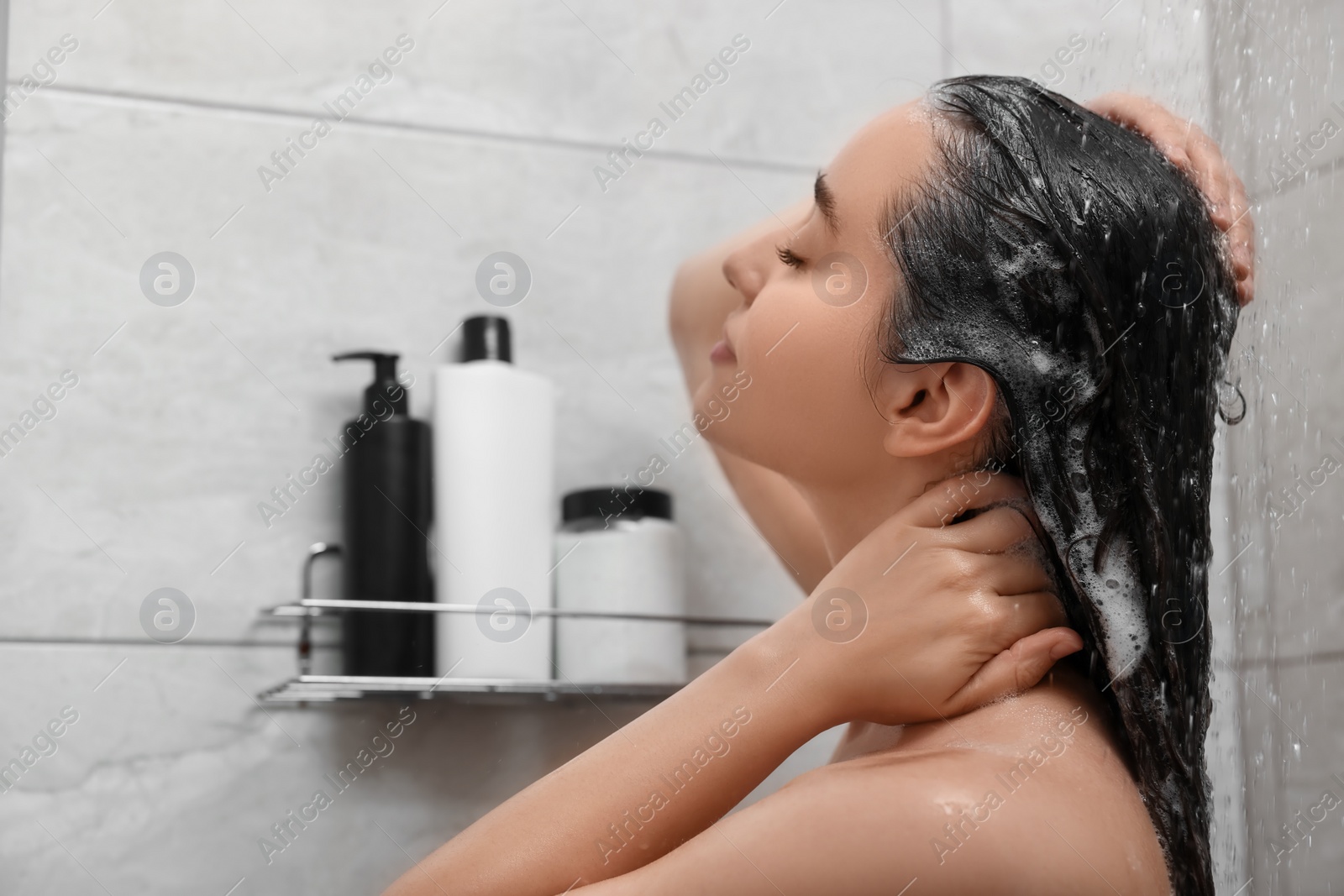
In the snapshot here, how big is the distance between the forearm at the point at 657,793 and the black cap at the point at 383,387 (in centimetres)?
45

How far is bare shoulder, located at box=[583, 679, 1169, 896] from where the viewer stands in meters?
0.61

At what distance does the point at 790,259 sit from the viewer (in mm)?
823

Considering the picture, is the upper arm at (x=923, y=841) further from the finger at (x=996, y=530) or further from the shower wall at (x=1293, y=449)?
the shower wall at (x=1293, y=449)

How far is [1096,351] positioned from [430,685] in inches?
24.5

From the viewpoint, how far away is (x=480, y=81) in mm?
1220

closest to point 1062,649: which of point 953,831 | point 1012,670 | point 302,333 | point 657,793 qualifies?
point 1012,670

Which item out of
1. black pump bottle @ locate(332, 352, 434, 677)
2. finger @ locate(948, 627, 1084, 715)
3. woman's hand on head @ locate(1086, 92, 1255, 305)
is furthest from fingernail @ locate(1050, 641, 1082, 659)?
black pump bottle @ locate(332, 352, 434, 677)

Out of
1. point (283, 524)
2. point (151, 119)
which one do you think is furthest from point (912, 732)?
point (151, 119)

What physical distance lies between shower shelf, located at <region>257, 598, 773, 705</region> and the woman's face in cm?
33

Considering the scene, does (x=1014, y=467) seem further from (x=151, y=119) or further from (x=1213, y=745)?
(x=151, y=119)

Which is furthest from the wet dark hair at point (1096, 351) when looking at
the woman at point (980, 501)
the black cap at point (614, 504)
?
the black cap at point (614, 504)

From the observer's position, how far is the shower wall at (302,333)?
104 cm

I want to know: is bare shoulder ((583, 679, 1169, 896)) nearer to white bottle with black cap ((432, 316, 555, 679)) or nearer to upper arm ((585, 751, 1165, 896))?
upper arm ((585, 751, 1165, 896))

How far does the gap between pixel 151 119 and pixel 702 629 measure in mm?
737
